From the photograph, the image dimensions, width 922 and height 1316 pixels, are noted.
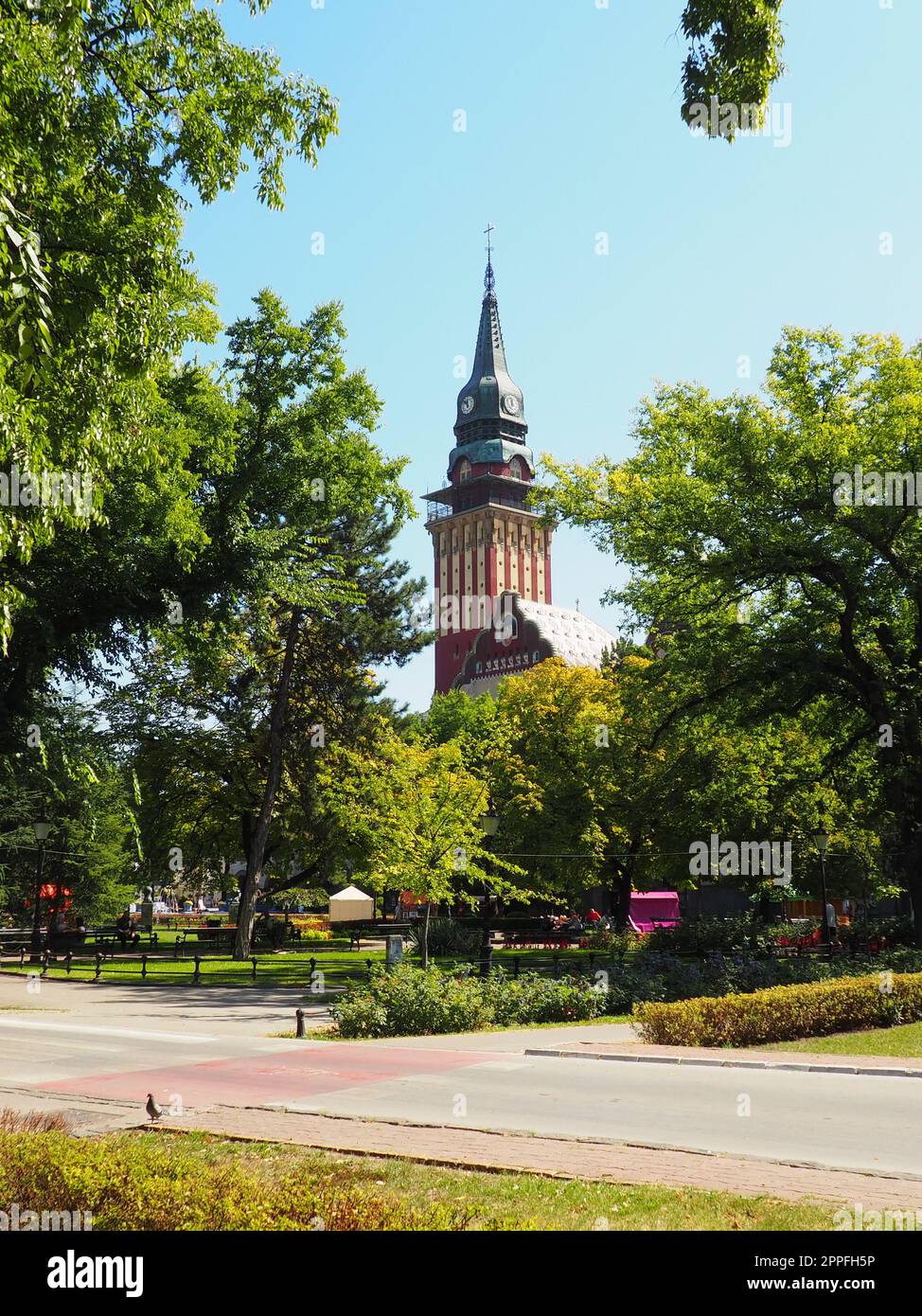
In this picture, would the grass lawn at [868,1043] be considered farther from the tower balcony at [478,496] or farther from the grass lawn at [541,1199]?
the tower balcony at [478,496]

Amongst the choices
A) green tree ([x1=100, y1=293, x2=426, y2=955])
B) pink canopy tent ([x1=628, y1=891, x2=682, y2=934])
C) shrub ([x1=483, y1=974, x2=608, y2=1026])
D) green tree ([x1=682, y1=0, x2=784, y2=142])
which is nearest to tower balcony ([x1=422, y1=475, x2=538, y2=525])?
pink canopy tent ([x1=628, y1=891, x2=682, y2=934])

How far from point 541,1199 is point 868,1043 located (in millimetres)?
10345

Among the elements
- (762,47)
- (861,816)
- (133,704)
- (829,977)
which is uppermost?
(762,47)

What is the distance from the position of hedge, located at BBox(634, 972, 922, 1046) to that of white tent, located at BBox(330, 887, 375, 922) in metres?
36.0

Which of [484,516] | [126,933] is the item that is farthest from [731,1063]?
[484,516]

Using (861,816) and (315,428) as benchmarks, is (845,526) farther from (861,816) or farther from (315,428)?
(861,816)

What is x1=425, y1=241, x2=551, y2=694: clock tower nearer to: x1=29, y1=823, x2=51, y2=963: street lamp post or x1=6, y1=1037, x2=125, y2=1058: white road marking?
x1=29, y1=823, x2=51, y2=963: street lamp post

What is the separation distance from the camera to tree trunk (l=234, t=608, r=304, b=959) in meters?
37.0

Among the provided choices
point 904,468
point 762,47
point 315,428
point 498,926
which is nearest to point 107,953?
point 498,926

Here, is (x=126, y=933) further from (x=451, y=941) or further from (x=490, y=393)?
(x=490, y=393)

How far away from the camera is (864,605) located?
85.4 ft

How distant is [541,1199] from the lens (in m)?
6.91

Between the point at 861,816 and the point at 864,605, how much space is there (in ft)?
44.8

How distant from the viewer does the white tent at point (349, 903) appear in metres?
52.3
